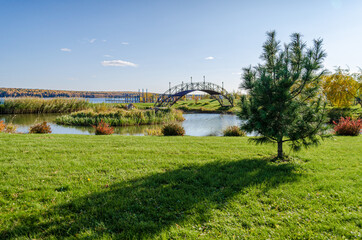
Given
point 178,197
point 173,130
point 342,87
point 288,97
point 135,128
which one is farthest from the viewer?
point 342,87

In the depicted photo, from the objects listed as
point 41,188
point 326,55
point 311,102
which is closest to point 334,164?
point 311,102

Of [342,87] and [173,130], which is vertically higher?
[342,87]

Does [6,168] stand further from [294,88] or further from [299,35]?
[299,35]

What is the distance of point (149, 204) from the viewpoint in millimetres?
3367

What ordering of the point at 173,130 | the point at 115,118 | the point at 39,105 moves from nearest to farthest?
the point at 173,130, the point at 115,118, the point at 39,105

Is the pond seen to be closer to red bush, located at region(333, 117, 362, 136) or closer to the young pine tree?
red bush, located at region(333, 117, 362, 136)

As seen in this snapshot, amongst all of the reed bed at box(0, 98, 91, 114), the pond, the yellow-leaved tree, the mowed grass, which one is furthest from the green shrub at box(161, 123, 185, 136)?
the reed bed at box(0, 98, 91, 114)

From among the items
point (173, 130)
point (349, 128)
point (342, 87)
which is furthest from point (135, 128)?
point (342, 87)

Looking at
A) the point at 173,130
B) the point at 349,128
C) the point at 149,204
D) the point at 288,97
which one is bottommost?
the point at 149,204

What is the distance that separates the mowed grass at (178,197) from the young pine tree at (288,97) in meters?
1.00

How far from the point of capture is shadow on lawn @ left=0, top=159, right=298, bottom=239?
278cm

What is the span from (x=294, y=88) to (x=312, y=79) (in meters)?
0.43

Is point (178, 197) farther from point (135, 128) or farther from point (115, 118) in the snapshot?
point (115, 118)

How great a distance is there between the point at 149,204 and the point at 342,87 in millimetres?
27443
